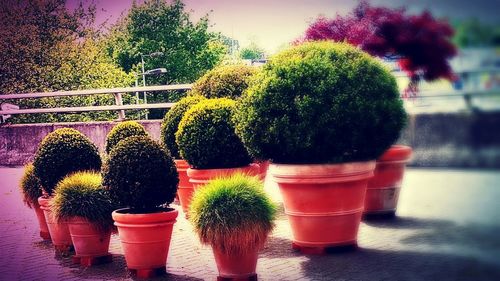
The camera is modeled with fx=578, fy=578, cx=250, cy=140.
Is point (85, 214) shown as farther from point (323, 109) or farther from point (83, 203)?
point (323, 109)

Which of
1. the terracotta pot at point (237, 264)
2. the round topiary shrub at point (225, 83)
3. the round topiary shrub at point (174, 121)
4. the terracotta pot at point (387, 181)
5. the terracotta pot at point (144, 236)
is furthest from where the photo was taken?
the round topiary shrub at point (225, 83)

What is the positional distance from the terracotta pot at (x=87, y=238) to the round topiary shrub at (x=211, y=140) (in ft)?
5.72

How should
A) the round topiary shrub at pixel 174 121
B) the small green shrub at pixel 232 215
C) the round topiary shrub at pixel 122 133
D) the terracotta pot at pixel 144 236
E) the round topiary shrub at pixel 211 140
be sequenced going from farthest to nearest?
the round topiary shrub at pixel 174 121
the round topiary shrub at pixel 122 133
the round topiary shrub at pixel 211 140
the terracotta pot at pixel 144 236
the small green shrub at pixel 232 215

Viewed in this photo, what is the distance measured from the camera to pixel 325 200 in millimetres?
5402

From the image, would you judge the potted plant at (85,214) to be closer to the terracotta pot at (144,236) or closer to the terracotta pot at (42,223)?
the terracotta pot at (144,236)

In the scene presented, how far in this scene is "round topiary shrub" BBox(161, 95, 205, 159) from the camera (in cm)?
824

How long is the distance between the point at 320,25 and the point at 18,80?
14.1m

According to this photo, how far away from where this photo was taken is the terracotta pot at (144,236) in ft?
16.6

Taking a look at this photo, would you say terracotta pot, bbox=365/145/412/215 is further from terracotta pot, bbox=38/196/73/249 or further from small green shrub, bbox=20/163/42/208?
small green shrub, bbox=20/163/42/208

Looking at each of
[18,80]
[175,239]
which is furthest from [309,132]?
[18,80]

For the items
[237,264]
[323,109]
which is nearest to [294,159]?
[323,109]

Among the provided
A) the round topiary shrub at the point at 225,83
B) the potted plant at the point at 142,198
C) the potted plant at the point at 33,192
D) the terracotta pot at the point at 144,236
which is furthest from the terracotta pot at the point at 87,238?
the round topiary shrub at the point at 225,83

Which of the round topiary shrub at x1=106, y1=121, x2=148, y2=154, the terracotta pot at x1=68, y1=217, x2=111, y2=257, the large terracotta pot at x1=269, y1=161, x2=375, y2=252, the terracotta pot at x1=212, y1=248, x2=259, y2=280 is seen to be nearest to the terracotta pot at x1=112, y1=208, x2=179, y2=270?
the terracotta pot at x1=68, y1=217, x2=111, y2=257

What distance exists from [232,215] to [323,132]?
132 cm
